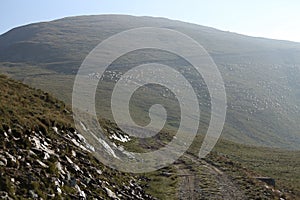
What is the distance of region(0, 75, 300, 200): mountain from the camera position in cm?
1619

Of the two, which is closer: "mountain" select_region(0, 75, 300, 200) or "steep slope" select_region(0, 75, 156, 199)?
"steep slope" select_region(0, 75, 156, 199)

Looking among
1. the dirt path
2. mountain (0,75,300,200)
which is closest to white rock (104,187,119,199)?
mountain (0,75,300,200)

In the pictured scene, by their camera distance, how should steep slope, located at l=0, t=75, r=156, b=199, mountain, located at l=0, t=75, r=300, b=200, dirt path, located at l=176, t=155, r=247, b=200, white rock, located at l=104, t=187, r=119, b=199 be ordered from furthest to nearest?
dirt path, located at l=176, t=155, r=247, b=200 < white rock, located at l=104, t=187, r=119, b=199 < mountain, located at l=0, t=75, r=300, b=200 < steep slope, located at l=0, t=75, r=156, b=199

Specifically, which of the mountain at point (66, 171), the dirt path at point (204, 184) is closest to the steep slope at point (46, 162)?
the mountain at point (66, 171)

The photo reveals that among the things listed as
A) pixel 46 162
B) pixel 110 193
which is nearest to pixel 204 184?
pixel 110 193

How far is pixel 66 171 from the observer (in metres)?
18.6

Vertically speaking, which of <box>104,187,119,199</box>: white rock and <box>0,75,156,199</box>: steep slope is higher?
<box>0,75,156,199</box>: steep slope

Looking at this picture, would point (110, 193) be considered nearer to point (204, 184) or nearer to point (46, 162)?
point (46, 162)

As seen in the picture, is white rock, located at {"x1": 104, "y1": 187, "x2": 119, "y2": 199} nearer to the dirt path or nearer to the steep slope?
the steep slope

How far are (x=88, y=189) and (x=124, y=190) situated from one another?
382 centimetres

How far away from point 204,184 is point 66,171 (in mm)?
12240

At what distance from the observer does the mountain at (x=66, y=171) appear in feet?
53.1

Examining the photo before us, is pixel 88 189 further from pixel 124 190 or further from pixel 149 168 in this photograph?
pixel 149 168

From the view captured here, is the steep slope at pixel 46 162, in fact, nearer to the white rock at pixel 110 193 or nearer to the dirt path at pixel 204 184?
the white rock at pixel 110 193
